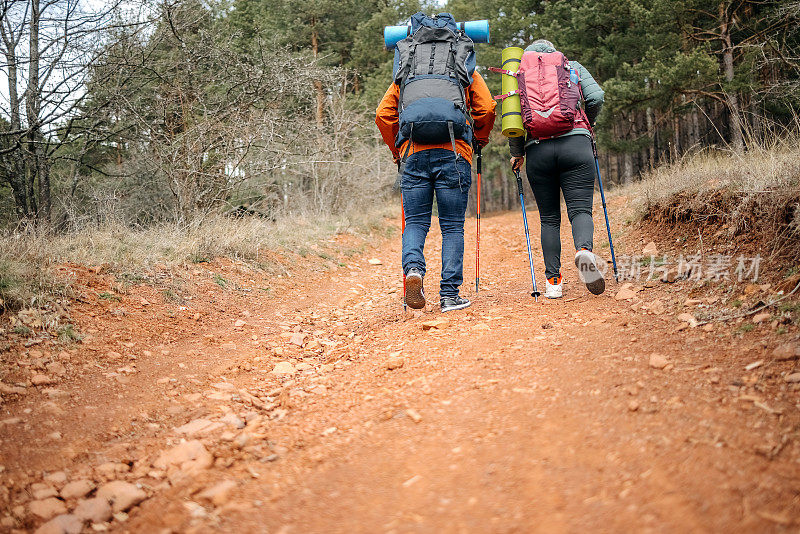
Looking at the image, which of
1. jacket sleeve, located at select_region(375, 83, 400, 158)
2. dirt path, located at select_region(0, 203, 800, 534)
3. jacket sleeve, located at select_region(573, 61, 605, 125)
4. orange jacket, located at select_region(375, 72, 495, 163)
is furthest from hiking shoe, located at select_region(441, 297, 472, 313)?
jacket sleeve, located at select_region(573, 61, 605, 125)

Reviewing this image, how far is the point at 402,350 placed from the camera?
129 inches

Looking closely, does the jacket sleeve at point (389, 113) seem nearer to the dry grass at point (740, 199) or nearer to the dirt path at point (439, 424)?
the dirt path at point (439, 424)

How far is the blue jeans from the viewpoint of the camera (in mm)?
3854

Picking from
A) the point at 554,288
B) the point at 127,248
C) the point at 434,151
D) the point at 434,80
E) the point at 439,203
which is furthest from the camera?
the point at 127,248

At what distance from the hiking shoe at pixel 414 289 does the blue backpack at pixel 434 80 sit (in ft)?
3.10

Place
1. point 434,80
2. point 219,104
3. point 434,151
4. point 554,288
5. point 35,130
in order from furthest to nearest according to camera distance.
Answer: point 219,104
point 35,130
point 554,288
point 434,151
point 434,80

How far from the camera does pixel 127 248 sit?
5227mm

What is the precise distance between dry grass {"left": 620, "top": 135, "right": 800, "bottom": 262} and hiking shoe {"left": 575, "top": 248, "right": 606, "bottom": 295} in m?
1.07

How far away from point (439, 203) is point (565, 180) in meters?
1.01

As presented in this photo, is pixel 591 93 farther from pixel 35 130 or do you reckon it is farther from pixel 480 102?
pixel 35 130

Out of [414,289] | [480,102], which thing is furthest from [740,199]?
[414,289]

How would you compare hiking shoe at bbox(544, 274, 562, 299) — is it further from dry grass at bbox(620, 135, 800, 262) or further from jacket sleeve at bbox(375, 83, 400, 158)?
jacket sleeve at bbox(375, 83, 400, 158)

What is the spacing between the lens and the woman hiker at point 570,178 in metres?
3.87

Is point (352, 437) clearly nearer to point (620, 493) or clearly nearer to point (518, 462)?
point (518, 462)
